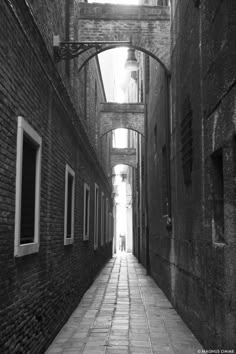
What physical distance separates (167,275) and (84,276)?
202cm

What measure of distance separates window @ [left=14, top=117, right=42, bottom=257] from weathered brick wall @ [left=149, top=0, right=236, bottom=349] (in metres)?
2.03

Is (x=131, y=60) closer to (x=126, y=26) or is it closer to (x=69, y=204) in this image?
(x=126, y=26)

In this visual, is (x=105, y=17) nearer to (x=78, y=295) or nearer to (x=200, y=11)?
(x=200, y=11)

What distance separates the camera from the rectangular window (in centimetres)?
524

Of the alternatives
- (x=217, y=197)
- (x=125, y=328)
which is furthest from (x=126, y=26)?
(x=125, y=328)

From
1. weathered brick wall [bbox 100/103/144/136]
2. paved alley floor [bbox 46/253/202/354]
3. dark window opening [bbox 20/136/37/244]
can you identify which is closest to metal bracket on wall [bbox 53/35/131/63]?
dark window opening [bbox 20/136/37/244]

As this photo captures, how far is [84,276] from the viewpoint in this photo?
10.9 meters

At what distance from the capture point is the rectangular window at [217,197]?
5243mm

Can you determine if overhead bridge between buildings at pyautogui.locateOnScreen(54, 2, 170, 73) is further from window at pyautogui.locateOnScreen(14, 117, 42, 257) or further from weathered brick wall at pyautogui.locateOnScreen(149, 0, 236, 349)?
window at pyautogui.locateOnScreen(14, 117, 42, 257)

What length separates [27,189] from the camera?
5.16m

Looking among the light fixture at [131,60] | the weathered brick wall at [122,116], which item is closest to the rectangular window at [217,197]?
the light fixture at [131,60]

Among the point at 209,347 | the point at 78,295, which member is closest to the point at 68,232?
the point at 78,295

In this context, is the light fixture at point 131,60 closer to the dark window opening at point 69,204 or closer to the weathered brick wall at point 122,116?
the dark window opening at point 69,204

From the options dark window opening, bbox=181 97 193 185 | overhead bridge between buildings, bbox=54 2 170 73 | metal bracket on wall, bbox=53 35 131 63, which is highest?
overhead bridge between buildings, bbox=54 2 170 73
